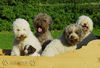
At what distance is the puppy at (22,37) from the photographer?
2.89 m

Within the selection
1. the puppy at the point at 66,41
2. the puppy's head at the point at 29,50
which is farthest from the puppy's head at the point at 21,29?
the puppy at the point at 66,41

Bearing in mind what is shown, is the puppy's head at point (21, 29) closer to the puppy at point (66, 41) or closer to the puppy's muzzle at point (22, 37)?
the puppy's muzzle at point (22, 37)

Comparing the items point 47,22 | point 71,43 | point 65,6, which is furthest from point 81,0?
point 71,43

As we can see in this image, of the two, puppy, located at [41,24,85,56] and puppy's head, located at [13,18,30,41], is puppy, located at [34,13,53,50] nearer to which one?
puppy's head, located at [13,18,30,41]

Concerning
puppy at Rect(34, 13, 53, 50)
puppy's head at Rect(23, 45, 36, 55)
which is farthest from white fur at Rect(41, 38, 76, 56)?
puppy at Rect(34, 13, 53, 50)

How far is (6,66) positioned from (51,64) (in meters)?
0.42

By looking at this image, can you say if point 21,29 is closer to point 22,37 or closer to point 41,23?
point 22,37

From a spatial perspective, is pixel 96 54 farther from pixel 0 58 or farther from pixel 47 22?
pixel 47 22

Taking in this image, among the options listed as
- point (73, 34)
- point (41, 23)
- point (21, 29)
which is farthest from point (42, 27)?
point (73, 34)

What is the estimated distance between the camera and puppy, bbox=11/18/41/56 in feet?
9.49

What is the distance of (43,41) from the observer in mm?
3443

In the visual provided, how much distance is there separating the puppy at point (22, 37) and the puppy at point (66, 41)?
25 centimetres

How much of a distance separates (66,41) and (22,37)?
525 millimetres

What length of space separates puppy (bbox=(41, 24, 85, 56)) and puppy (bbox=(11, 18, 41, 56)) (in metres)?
0.25
